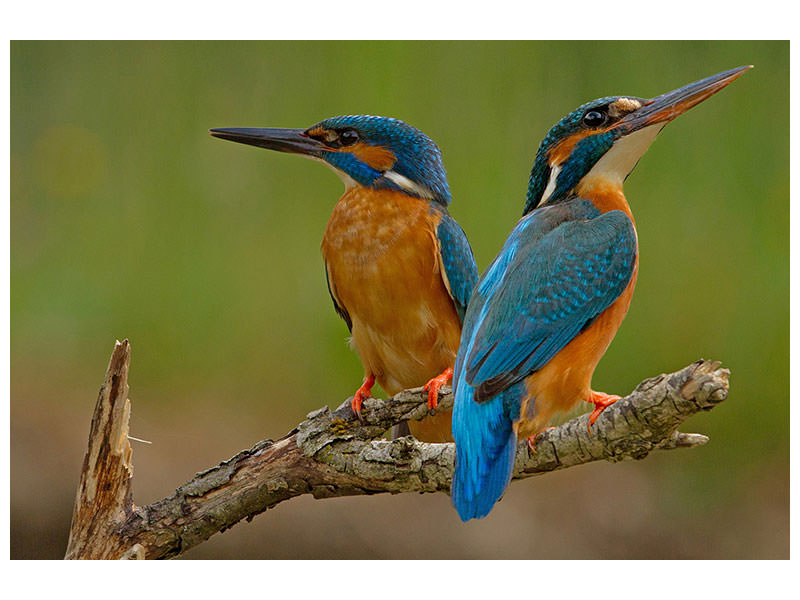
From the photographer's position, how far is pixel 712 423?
3.06 meters

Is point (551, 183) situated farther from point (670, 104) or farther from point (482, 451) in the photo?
point (482, 451)

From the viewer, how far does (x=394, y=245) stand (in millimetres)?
3027

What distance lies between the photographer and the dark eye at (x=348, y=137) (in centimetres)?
300

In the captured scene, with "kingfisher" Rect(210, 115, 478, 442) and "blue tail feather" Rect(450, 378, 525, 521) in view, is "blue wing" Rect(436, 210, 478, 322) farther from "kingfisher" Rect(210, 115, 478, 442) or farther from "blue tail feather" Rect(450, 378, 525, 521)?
"blue tail feather" Rect(450, 378, 525, 521)

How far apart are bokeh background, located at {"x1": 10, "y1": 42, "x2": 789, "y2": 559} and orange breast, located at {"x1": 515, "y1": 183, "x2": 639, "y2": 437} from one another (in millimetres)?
309

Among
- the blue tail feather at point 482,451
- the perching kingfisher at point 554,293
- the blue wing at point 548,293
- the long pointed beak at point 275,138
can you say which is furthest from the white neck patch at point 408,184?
the blue tail feather at point 482,451

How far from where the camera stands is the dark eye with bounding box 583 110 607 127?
2.70m

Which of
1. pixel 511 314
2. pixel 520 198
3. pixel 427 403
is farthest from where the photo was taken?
pixel 520 198

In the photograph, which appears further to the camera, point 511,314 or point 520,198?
point 520,198

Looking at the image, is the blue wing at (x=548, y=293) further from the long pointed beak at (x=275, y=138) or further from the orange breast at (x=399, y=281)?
the long pointed beak at (x=275, y=138)

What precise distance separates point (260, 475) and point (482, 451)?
76cm
